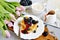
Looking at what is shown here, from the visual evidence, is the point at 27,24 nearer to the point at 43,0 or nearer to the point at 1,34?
the point at 1,34

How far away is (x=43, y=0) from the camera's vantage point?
3.31 feet

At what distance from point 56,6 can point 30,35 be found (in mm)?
388

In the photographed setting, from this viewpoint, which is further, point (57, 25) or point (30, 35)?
point (57, 25)

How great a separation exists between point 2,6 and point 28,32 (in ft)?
0.67

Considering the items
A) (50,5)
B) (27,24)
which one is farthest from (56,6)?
(27,24)

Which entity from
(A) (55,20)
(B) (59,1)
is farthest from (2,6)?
(B) (59,1)

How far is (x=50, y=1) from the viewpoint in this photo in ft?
3.45

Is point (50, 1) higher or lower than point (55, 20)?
higher

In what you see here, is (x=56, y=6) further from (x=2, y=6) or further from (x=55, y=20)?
(x=2, y=6)

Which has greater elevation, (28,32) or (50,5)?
(50,5)

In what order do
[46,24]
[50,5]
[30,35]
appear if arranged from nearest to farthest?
[30,35] → [46,24] → [50,5]

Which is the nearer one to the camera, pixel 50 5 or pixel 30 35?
pixel 30 35

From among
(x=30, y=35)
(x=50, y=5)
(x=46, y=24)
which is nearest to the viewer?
(x=30, y=35)

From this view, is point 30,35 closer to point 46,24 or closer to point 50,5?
point 46,24
